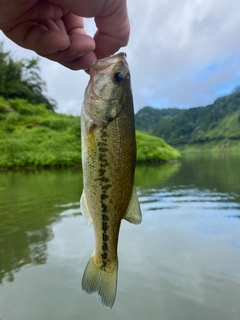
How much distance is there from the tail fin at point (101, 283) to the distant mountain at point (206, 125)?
111464mm

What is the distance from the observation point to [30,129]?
41125mm

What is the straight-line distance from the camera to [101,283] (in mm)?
2031

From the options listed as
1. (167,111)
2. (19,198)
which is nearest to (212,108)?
(167,111)

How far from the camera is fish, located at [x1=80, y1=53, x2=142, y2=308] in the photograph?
190 centimetres

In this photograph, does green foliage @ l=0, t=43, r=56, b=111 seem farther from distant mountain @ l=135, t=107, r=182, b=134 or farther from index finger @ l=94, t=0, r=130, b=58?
distant mountain @ l=135, t=107, r=182, b=134

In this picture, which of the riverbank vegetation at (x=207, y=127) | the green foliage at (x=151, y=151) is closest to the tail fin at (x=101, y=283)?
the green foliage at (x=151, y=151)

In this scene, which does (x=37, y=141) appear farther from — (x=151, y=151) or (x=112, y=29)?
(x=112, y=29)

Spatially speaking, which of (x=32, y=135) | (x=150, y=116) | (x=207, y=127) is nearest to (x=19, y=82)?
(x=32, y=135)

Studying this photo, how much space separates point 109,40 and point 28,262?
21.8ft

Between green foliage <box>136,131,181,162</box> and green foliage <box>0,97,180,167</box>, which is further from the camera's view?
green foliage <box>136,131,181,162</box>

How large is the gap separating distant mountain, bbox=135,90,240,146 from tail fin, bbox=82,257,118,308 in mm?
111464

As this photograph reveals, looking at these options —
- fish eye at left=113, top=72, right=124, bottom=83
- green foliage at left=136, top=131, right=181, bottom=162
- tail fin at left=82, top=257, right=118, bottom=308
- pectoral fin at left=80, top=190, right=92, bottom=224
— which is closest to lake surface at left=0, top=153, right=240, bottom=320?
tail fin at left=82, top=257, right=118, bottom=308

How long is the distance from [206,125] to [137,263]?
125 meters

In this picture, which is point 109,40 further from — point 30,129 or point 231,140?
point 231,140
